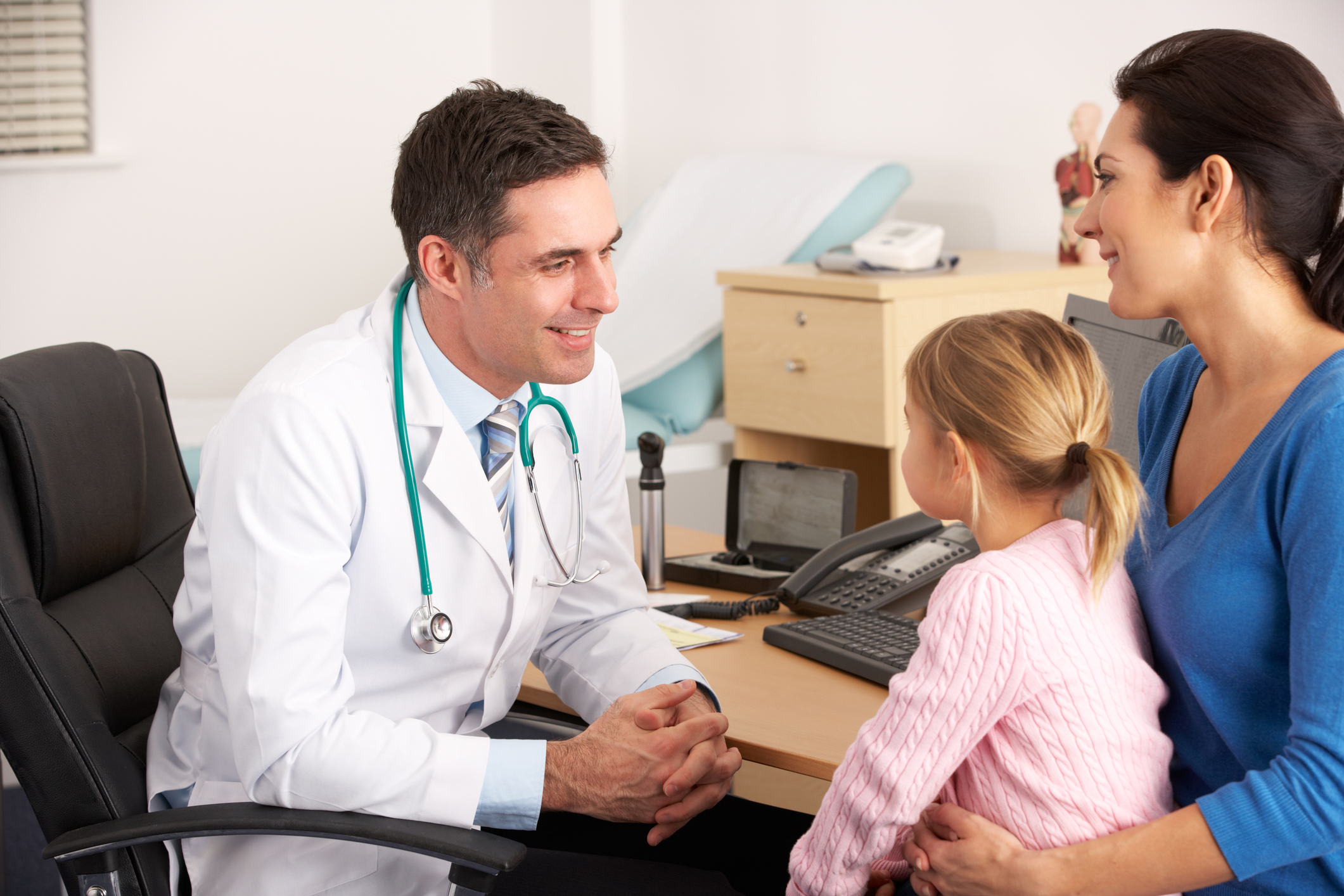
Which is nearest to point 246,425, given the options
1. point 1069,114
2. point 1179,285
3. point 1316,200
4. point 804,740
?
point 804,740

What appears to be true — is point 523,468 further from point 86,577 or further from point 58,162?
point 58,162

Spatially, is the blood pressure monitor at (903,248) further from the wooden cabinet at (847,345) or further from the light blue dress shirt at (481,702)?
the light blue dress shirt at (481,702)

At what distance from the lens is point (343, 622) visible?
4.05ft

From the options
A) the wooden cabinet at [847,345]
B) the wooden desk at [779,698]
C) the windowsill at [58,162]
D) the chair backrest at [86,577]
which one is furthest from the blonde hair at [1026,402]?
the windowsill at [58,162]

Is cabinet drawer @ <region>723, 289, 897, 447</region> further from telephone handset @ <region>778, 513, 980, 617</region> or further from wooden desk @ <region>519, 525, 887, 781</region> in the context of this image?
wooden desk @ <region>519, 525, 887, 781</region>

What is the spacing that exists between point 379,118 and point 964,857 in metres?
3.64

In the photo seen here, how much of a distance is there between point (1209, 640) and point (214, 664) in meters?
1.00

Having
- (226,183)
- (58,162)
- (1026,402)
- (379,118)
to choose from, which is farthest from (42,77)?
(1026,402)

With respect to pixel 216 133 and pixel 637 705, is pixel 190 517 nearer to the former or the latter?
pixel 637 705

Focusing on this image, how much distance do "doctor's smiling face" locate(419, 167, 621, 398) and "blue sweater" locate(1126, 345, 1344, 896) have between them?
0.66m

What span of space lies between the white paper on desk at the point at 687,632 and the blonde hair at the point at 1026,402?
0.57m

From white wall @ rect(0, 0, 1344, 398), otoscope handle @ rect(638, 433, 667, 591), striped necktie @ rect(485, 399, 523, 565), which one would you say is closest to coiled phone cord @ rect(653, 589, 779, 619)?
otoscope handle @ rect(638, 433, 667, 591)

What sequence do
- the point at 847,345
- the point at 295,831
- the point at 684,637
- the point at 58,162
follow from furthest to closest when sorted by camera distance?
the point at 58,162 < the point at 847,345 < the point at 684,637 < the point at 295,831

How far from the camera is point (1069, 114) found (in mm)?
2916
